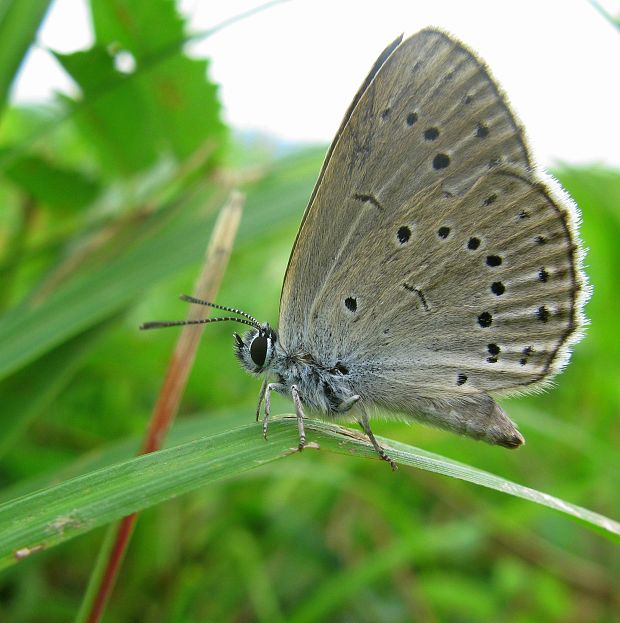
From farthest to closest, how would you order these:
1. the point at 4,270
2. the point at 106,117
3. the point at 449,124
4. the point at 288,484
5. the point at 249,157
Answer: the point at 249,157, the point at 288,484, the point at 4,270, the point at 106,117, the point at 449,124

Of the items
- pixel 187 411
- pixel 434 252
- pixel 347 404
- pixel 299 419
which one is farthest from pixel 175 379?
pixel 187 411

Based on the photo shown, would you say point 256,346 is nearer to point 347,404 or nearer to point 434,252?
point 347,404

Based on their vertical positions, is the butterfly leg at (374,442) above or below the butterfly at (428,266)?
below

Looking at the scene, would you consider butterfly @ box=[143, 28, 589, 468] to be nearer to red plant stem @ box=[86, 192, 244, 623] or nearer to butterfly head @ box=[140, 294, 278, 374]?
butterfly head @ box=[140, 294, 278, 374]

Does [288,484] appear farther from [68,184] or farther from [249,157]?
[249,157]

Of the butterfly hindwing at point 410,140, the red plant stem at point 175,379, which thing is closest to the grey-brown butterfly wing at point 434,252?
the butterfly hindwing at point 410,140

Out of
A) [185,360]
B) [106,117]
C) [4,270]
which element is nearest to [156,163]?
[106,117]

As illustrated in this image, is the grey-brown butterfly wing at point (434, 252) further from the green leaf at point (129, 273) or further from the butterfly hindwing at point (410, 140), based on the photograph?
the green leaf at point (129, 273)
